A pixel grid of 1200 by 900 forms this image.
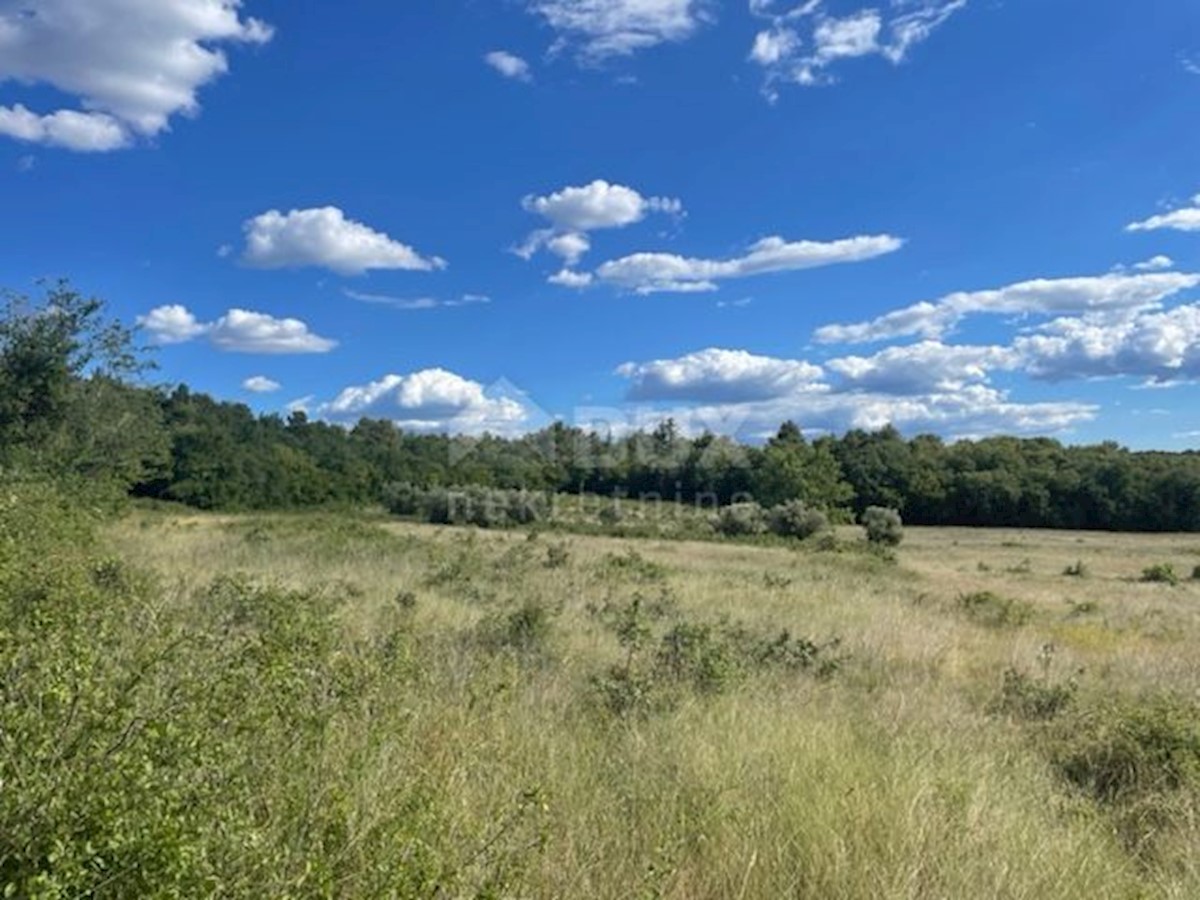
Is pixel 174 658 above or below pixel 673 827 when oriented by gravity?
above

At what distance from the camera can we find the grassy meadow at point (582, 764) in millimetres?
2350

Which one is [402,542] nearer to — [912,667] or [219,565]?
[219,565]

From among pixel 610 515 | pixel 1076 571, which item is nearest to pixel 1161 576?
pixel 1076 571

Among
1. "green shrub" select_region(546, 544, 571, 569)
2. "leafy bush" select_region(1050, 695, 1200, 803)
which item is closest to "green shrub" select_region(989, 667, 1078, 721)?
"leafy bush" select_region(1050, 695, 1200, 803)

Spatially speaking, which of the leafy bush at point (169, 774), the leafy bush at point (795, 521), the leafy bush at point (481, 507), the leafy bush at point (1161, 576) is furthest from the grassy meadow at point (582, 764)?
the leafy bush at point (795, 521)

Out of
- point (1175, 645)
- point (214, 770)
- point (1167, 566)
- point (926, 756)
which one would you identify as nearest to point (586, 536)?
point (1167, 566)

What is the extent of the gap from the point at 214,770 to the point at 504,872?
0.96 meters

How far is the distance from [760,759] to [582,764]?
96 cm

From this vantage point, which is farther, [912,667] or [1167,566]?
[1167,566]

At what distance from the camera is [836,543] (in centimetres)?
4172

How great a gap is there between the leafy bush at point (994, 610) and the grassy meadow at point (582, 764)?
4641 millimetres

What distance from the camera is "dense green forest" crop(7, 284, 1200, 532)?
203 feet

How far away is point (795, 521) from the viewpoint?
157 feet

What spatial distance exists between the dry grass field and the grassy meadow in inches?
0.8
